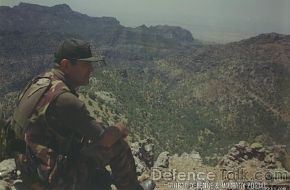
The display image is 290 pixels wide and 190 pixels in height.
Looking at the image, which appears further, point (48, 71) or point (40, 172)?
point (48, 71)

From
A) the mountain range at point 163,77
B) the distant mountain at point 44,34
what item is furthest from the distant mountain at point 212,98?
the distant mountain at point 44,34

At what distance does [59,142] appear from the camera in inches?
132

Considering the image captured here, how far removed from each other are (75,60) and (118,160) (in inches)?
31.0

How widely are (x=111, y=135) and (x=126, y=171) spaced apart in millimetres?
284

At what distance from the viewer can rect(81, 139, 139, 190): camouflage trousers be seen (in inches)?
131

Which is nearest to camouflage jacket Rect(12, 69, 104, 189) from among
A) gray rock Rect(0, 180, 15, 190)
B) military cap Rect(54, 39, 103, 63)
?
military cap Rect(54, 39, 103, 63)

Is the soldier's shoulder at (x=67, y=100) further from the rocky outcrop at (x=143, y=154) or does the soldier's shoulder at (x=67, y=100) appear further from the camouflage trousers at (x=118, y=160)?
the rocky outcrop at (x=143, y=154)

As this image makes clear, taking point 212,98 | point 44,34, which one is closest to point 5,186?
point 44,34

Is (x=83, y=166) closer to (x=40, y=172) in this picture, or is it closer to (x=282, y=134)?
(x=40, y=172)

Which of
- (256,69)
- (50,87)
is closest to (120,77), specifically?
(50,87)

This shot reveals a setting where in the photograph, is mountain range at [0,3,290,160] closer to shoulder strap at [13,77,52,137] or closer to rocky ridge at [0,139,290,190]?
rocky ridge at [0,139,290,190]

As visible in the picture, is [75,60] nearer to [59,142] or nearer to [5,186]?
[59,142]

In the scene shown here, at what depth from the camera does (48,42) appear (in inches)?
153

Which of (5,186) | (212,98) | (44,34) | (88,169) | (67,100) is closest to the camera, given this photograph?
(67,100)
